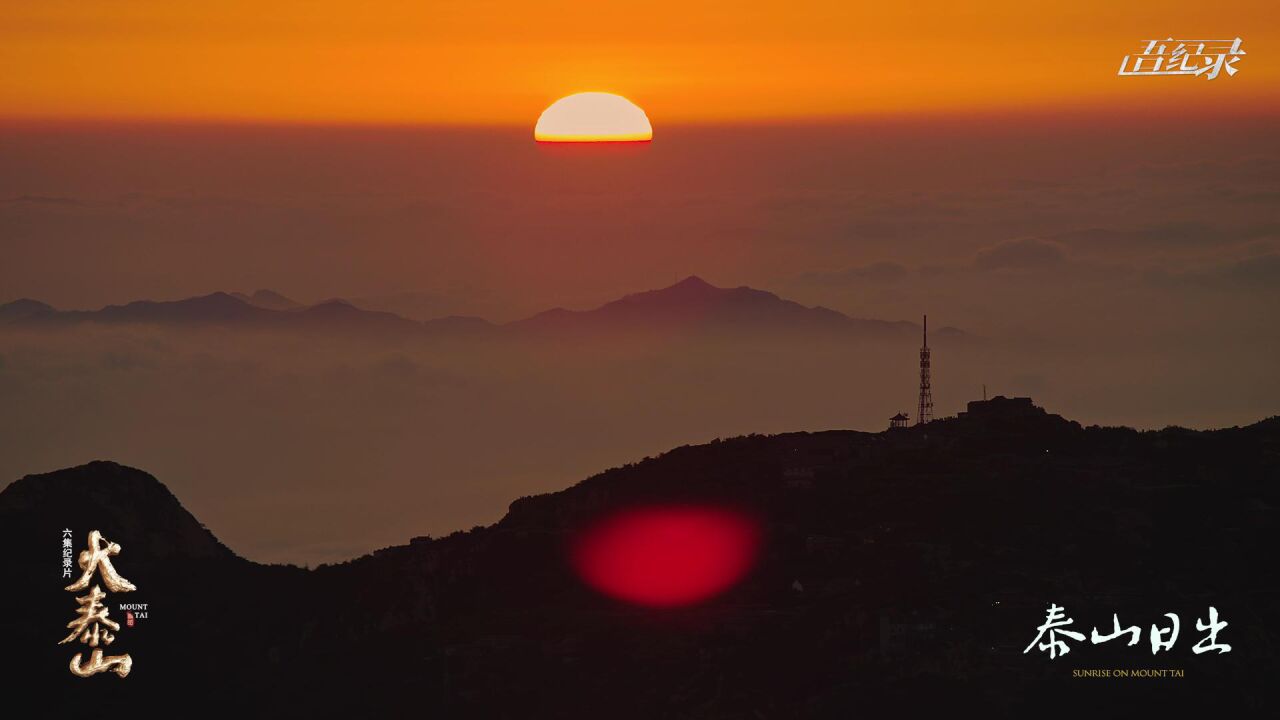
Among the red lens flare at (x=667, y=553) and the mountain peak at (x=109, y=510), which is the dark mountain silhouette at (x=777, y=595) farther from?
the red lens flare at (x=667, y=553)

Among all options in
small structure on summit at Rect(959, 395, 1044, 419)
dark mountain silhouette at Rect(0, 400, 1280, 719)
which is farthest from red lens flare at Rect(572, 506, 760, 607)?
small structure on summit at Rect(959, 395, 1044, 419)

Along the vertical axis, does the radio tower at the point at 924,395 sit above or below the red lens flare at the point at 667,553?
above

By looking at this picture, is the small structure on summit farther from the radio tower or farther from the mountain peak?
the mountain peak

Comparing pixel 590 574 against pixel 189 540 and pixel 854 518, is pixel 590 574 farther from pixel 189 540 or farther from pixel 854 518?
pixel 189 540

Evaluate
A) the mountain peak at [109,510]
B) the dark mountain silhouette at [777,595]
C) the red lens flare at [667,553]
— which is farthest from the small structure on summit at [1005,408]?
the mountain peak at [109,510]

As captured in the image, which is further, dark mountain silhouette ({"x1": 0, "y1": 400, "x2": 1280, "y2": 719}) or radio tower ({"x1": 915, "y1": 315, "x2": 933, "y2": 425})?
radio tower ({"x1": 915, "y1": 315, "x2": 933, "y2": 425})
